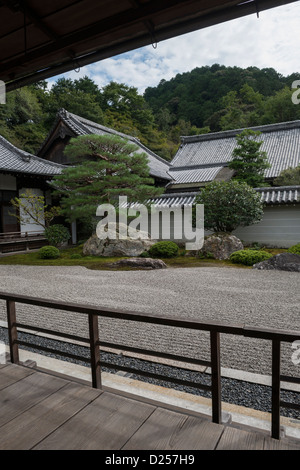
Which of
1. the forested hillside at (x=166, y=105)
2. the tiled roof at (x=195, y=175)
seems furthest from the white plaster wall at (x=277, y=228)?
the forested hillside at (x=166, y=105)

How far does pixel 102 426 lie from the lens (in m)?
1.60

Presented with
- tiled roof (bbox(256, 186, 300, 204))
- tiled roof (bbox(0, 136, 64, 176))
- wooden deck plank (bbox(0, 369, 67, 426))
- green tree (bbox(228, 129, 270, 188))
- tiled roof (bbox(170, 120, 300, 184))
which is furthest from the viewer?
tiled roof (bbox(170, 120, 300, 184))

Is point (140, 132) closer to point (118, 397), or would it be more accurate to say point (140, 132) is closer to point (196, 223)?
point (196, 223)

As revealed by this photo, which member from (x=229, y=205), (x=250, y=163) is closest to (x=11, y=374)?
(x=229, y=205)

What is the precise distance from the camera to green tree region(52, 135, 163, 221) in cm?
1039

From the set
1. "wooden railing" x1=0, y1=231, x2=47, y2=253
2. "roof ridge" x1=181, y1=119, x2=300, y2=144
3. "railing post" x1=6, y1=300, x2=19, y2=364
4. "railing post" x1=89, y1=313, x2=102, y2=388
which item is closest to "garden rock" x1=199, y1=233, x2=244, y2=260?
"wooden railing" x1=0, y1=231, x2=47, y2=253

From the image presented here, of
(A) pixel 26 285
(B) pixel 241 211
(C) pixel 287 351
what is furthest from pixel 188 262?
(C) pixel 287 351

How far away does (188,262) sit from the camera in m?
9.87

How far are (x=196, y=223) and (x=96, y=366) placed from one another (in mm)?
9349

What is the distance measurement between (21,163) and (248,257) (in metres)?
10.3

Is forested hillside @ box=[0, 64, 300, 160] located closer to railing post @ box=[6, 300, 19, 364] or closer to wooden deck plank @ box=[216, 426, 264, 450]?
railing post @ box=[6, 300, 19, 364]

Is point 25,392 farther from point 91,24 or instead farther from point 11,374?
point 91,24

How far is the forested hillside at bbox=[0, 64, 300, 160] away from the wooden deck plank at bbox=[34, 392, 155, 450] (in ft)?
72.0

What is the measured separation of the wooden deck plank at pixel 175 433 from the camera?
1.43 m
